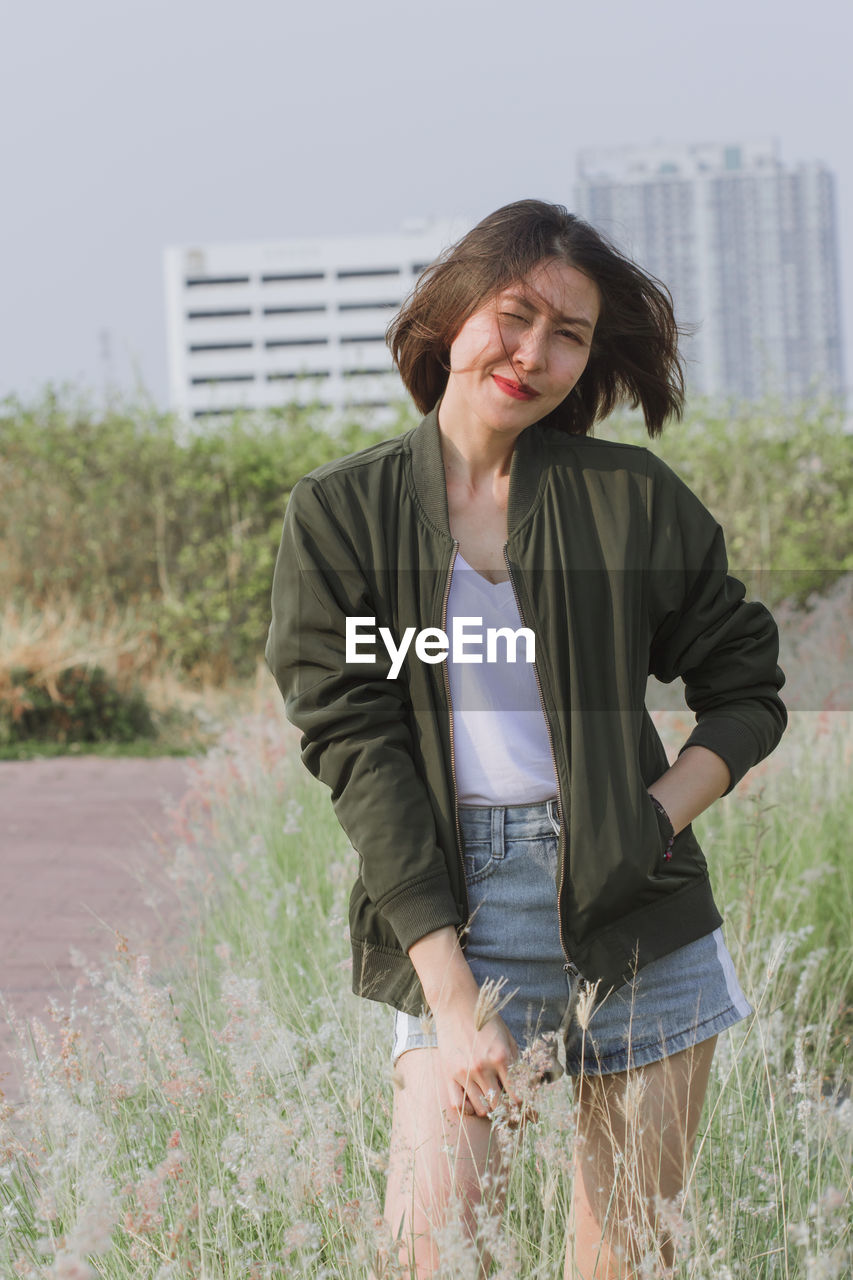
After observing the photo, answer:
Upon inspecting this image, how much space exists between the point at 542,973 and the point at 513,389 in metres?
0.90

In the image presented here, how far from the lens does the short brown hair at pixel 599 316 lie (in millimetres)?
2066

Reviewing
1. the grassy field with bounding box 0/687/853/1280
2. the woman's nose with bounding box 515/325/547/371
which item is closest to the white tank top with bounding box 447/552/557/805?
the woman's nose with bounding box 515/325/547/371

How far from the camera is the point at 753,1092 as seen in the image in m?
2.94

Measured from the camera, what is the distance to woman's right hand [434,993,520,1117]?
1812 millimetres

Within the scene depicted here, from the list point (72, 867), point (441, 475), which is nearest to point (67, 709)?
point (72, 867)

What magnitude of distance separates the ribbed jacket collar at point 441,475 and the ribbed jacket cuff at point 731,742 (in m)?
0.47

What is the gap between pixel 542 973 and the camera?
6.62ft

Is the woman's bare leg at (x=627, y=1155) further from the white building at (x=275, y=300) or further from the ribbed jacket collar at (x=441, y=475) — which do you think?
the white building at (x=275, y=300)

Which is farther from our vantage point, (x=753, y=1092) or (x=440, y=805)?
(x=753, y=1092)

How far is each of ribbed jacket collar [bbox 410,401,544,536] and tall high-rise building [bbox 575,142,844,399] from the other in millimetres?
173422

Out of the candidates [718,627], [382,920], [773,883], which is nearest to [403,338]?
[718,627]

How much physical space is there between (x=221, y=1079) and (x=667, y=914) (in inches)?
52.5

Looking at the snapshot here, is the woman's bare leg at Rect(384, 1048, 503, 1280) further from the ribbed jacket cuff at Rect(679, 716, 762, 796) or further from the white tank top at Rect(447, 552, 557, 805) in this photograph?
the ribbed jacket cuff at Rect(679, 716, 762, 796)

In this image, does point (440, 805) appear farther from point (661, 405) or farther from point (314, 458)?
point (314, 458)
